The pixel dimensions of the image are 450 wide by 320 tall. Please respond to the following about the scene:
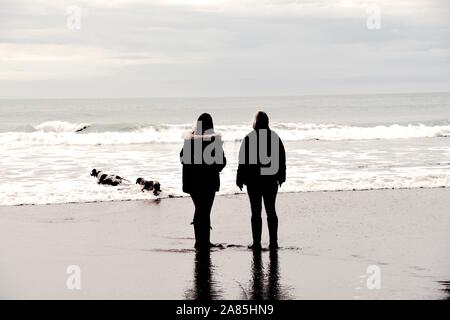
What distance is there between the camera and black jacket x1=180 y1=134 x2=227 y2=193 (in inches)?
366

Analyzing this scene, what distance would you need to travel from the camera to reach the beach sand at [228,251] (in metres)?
7.34

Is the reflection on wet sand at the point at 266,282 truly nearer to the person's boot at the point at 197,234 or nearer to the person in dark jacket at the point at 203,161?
the person's boot at the point at 197,234

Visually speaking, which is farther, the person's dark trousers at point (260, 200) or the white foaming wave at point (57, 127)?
the white foaming wave at point (57, 127)

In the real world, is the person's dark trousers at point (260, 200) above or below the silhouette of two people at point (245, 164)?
below

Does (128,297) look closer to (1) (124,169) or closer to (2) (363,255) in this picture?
(2) (363,255)

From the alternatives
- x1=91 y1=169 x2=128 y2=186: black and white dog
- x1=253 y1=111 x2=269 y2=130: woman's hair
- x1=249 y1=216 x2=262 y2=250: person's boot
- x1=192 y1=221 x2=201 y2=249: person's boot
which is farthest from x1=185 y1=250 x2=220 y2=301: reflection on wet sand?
x1=91 y1=169 x2=128 y2=186: black and white dog

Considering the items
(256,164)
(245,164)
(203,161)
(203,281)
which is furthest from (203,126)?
(203,281)

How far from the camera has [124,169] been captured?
20906 mm

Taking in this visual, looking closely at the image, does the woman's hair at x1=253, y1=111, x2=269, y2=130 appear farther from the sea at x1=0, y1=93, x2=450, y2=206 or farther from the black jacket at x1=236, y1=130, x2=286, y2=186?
the sea at x1=0, y1=93, x2=450, y2=206

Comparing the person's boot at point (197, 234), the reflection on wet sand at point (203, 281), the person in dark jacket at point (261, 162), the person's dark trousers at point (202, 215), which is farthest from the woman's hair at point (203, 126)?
the reflection on wet sand at point (203, 281)

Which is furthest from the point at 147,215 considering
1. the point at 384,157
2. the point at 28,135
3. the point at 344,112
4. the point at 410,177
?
the point at 344,112

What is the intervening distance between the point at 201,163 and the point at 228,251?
4.31ft

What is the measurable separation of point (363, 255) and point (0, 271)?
4.80m

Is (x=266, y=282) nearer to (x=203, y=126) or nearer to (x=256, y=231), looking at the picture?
(x=256, y=231)
